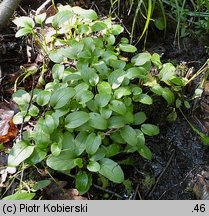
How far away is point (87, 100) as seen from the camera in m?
1.69

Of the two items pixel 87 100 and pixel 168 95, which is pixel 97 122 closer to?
pixel 87 100

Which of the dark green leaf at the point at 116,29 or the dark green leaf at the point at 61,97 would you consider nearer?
the dark green leaf at the point at 61,97

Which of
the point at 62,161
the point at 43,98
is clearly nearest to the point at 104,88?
the point at 43,98

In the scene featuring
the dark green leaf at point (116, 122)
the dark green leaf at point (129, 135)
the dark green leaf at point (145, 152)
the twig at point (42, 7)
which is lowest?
the dark green leaf at point (145, 152)

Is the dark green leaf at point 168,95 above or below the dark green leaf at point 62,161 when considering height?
above

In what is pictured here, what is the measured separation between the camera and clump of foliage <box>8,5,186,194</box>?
1.63 m

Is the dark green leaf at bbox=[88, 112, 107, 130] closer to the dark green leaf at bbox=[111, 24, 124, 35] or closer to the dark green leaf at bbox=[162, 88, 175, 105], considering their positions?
the dark green leaf at bbox=[162, 88, 175, 105]

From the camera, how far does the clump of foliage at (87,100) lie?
1630mm

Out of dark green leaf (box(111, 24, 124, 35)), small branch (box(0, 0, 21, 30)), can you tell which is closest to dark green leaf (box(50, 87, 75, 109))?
dark green leaf (box(111, 24, 124, 35))
